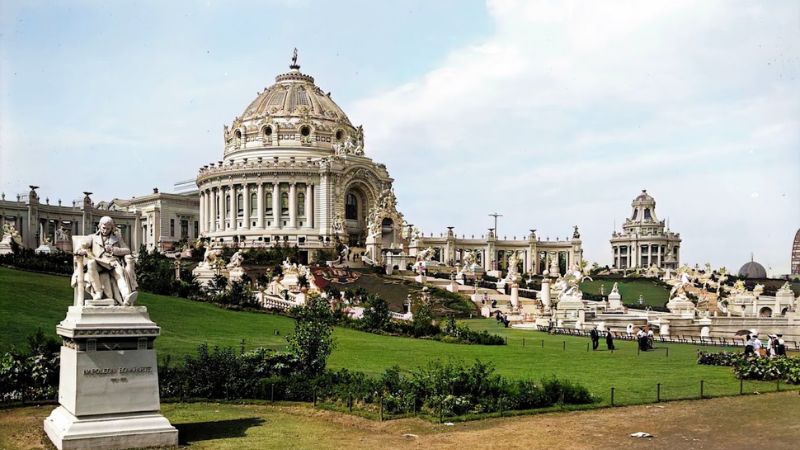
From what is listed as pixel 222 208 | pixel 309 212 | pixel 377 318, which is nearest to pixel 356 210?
pixel 309 212

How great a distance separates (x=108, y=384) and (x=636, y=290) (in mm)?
82897

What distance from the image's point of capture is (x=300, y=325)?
913 inches

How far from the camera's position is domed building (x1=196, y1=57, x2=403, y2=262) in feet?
325

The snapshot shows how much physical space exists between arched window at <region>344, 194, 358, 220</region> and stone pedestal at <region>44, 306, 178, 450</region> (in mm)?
87816

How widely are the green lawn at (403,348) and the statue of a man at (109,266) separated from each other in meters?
10.6

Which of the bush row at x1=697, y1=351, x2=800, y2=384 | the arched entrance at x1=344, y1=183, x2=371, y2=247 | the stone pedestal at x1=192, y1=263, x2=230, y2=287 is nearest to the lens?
the bush row at x1=697, y1=351, x2=800, y2=384

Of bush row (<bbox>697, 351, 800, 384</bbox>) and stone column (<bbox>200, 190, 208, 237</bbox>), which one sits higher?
stone column (<bbox>200, 190, 208, 237</bbox>)

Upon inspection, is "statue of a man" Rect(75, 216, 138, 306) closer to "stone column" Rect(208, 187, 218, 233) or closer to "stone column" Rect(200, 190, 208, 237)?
"stone column" Rect(208, 187, 218, 233)

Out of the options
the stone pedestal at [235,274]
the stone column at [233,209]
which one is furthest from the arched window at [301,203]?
the stone pedestal at [235,274]

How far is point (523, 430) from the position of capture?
16859 millimetres

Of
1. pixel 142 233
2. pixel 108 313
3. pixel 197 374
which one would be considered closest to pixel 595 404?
pixel 197 374

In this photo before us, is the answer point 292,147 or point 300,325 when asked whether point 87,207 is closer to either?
point 292,147

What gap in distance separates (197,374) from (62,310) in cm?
1619

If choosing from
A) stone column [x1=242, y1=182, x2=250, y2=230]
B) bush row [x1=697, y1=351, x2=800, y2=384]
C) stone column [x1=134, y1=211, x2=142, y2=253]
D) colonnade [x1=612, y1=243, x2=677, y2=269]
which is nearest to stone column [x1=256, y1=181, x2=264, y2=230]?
stone column [x1=242, y1=182, x2=250, y2=230]
